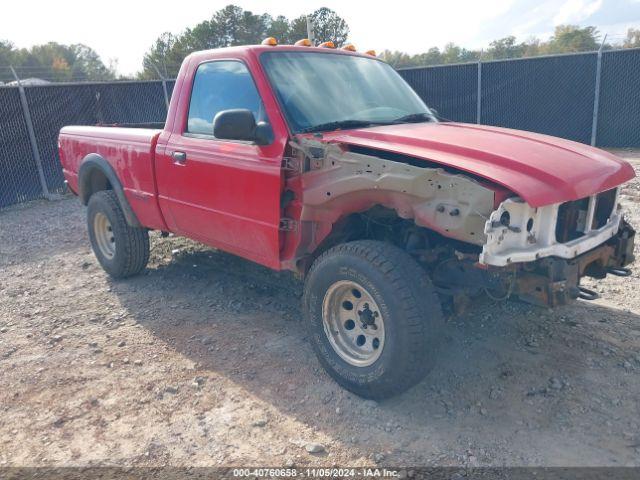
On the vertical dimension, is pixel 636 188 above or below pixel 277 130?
below

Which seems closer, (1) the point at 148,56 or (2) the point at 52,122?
(2) the point at 52,122

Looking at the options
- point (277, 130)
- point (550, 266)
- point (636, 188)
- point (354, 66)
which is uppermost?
point (354, 66)

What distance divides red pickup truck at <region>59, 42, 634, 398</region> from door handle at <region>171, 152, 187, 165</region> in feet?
0.06

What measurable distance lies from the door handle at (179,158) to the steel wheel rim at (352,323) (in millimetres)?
1763

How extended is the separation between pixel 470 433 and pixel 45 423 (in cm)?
252

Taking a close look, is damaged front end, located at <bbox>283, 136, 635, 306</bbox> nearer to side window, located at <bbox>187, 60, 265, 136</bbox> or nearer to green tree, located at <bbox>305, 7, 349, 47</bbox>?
side window, located at <bbox>187, 60, 265, 136</bbox>

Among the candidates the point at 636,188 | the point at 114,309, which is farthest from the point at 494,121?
the point at 114,309

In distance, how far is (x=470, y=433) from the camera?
10.2ft

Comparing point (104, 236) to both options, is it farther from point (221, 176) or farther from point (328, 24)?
point (328, 24)

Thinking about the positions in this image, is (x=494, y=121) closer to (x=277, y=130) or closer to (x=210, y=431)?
(x=277, y=130)

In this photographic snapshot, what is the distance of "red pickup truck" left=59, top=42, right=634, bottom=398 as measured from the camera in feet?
9.86

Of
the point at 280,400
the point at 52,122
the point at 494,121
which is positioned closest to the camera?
the point at 280,400

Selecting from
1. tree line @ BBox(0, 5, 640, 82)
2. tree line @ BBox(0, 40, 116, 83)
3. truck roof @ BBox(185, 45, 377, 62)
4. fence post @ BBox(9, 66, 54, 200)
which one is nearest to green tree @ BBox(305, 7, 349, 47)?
tree line @ BBox(0, 5, 640, 82)

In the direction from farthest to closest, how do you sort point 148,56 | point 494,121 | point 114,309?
point 148,56, point 494,121, point 114,309
